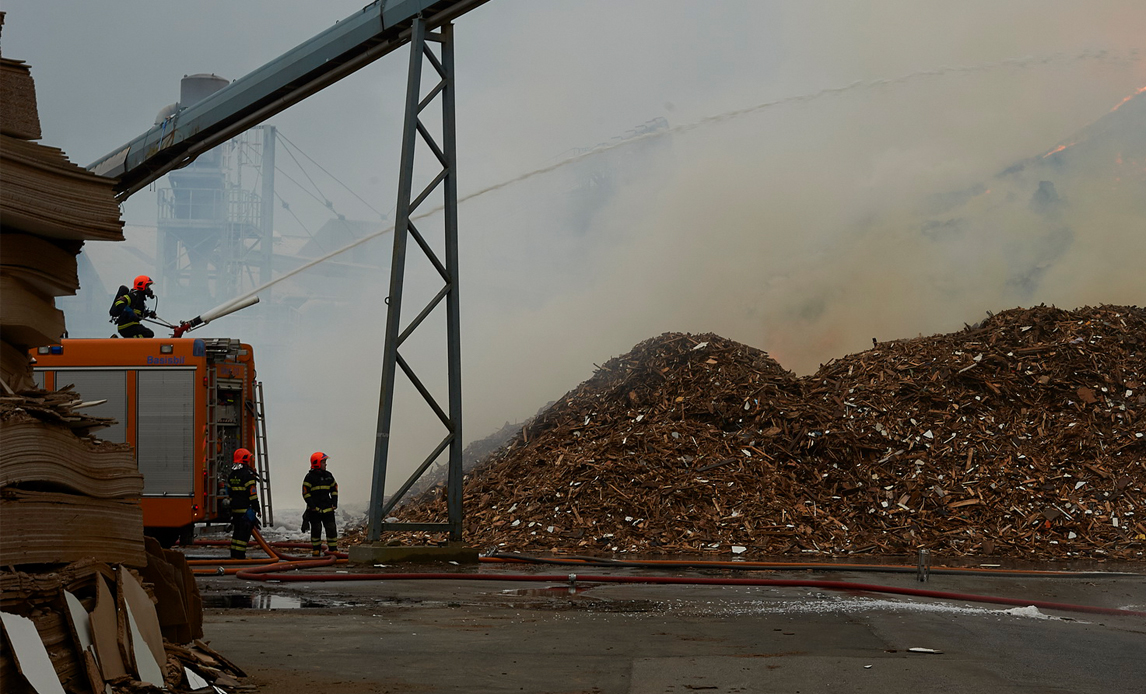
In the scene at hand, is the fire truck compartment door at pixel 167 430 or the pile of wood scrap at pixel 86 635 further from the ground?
the fire truck compartment door at pixel 167 430

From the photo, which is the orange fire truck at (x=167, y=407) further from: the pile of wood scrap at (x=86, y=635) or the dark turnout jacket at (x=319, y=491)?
the pile of wood scrap at (x=86, y=635)

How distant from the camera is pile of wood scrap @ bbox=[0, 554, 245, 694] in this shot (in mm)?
3543

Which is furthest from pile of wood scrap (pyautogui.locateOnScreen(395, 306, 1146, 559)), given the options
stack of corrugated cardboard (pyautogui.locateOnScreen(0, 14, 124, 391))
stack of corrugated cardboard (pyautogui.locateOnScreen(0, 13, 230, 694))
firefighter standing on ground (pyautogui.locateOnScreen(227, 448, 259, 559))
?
stack of corrugated cardboard (pyautogui.locateOnScreen(0, 14, 124, 391))

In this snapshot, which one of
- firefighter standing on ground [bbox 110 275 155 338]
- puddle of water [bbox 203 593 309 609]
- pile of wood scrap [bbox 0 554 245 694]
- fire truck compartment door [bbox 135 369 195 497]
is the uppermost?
firefighter standing on ground [bbox 110 275 155 338]

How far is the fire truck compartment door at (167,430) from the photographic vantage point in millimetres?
13328

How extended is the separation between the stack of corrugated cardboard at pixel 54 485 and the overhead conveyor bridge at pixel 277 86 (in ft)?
28.4

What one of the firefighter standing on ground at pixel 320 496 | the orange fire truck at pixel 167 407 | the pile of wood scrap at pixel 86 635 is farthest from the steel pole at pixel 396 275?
the pile of wood scrap at pixel 86 635

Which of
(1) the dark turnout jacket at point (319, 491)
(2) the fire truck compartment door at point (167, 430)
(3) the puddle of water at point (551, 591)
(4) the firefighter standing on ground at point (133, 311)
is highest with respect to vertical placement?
(4) the firefighter standing on ground at point (133, 311)

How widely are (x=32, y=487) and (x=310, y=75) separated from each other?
10.5m

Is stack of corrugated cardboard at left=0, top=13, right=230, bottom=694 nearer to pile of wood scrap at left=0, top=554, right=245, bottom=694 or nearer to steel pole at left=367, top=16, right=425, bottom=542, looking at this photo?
pile of wood scrap at left=0, top=554, right=245, bottom=694

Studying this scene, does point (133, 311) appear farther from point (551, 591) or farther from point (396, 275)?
point (551, 591)

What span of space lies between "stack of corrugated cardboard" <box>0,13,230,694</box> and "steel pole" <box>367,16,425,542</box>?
8176 millimetres

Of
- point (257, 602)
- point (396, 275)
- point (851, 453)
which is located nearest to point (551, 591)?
point (257, 602)

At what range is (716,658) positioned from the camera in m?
5.89
